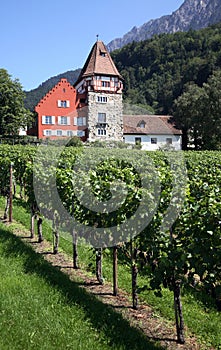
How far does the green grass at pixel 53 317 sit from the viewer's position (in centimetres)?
381

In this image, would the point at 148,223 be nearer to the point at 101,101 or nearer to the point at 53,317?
the point at 53,317

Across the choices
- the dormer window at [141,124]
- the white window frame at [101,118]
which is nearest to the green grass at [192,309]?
the white window frame at [101,118]

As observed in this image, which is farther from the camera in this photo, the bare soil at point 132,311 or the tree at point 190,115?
the tree at point 190,115

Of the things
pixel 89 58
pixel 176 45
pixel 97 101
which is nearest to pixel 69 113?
pixel 97 101

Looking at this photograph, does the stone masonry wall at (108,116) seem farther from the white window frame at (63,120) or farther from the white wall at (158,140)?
the white window frame at (63,120)

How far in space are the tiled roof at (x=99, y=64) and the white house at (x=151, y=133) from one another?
23.3 ft

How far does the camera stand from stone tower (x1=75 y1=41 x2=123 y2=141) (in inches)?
1919

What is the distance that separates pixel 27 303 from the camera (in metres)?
4.57

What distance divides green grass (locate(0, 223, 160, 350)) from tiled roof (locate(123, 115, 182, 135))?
156 ft

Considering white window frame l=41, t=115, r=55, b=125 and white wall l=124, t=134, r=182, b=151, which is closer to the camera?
white window frame l=41, t=115, r=55, b=125

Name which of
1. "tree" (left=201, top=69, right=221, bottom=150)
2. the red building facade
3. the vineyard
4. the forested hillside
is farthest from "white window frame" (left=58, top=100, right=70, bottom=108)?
the vineyard

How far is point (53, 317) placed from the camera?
4.27 metres

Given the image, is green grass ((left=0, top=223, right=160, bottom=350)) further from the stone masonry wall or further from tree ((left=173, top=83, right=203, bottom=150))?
tree ((left=173, top=83, right=203, bottom=150))

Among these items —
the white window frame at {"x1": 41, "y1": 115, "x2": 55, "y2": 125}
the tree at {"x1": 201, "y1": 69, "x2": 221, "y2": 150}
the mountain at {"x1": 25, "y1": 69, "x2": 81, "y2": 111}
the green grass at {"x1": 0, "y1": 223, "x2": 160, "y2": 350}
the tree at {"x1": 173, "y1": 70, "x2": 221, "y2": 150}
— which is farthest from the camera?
the mountain at {"x1": 25, "y1": 69, "x2": 81, "y2": 111}
